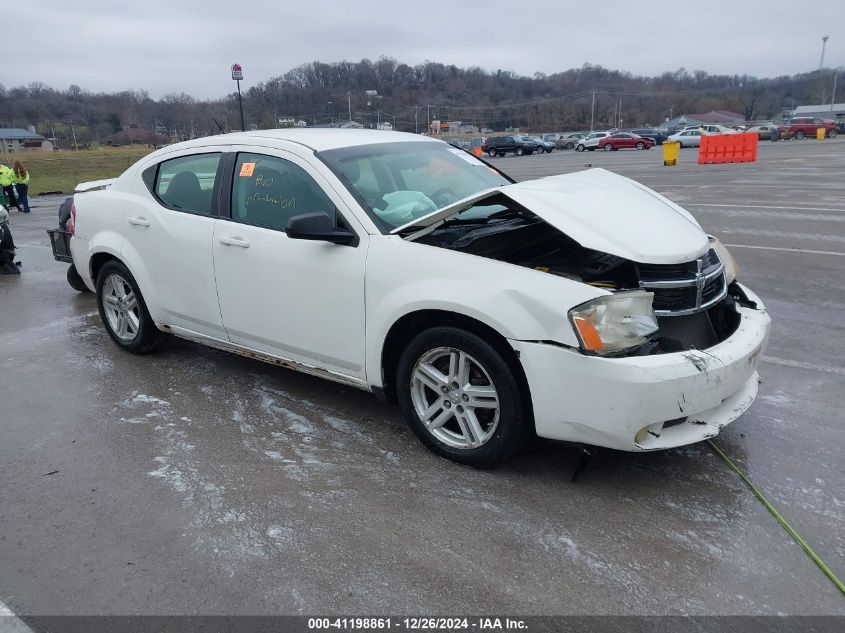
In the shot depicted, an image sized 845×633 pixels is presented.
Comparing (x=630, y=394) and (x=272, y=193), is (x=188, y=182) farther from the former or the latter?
(x=630, y=394)

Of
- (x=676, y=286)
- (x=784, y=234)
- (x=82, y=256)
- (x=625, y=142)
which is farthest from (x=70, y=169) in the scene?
(x=676, y=286)

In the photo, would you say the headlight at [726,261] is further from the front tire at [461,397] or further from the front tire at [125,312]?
the front tire at [125,312]

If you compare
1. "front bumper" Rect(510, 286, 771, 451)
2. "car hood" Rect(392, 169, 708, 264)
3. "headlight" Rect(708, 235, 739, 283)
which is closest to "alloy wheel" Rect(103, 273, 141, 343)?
"car hood" Rect(392, 169, 708, 264)

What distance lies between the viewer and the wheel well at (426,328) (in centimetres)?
316

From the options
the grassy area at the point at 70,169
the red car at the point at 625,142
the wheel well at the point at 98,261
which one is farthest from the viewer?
the red car at the point at 625,142

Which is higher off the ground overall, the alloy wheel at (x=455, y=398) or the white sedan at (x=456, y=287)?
the white sedan at (x=456, y=287)

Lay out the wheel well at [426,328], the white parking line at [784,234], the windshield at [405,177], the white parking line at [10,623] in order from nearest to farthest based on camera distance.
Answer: the white parking line at [10,623] → the wheel well at [426,328] → the windshield at [405,177] → the white parking line at [784,234]

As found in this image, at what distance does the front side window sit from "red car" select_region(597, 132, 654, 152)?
46.3m

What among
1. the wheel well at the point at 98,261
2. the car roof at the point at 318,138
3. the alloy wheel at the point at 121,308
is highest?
the car roof at the point at 318,138

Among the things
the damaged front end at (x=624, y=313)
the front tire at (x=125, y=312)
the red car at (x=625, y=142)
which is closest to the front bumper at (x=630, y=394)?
the damaged front end at (x=624, y=313)

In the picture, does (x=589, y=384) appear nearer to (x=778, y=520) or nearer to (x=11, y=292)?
(x=778, y=520)

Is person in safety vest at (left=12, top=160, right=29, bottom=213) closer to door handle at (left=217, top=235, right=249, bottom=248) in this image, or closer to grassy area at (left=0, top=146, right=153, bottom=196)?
grassy area at (left=0, top=146, right=153, bottom=196)

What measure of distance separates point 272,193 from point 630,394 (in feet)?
8.27

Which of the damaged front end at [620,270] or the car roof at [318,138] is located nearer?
the damaged front end at [620,270]
